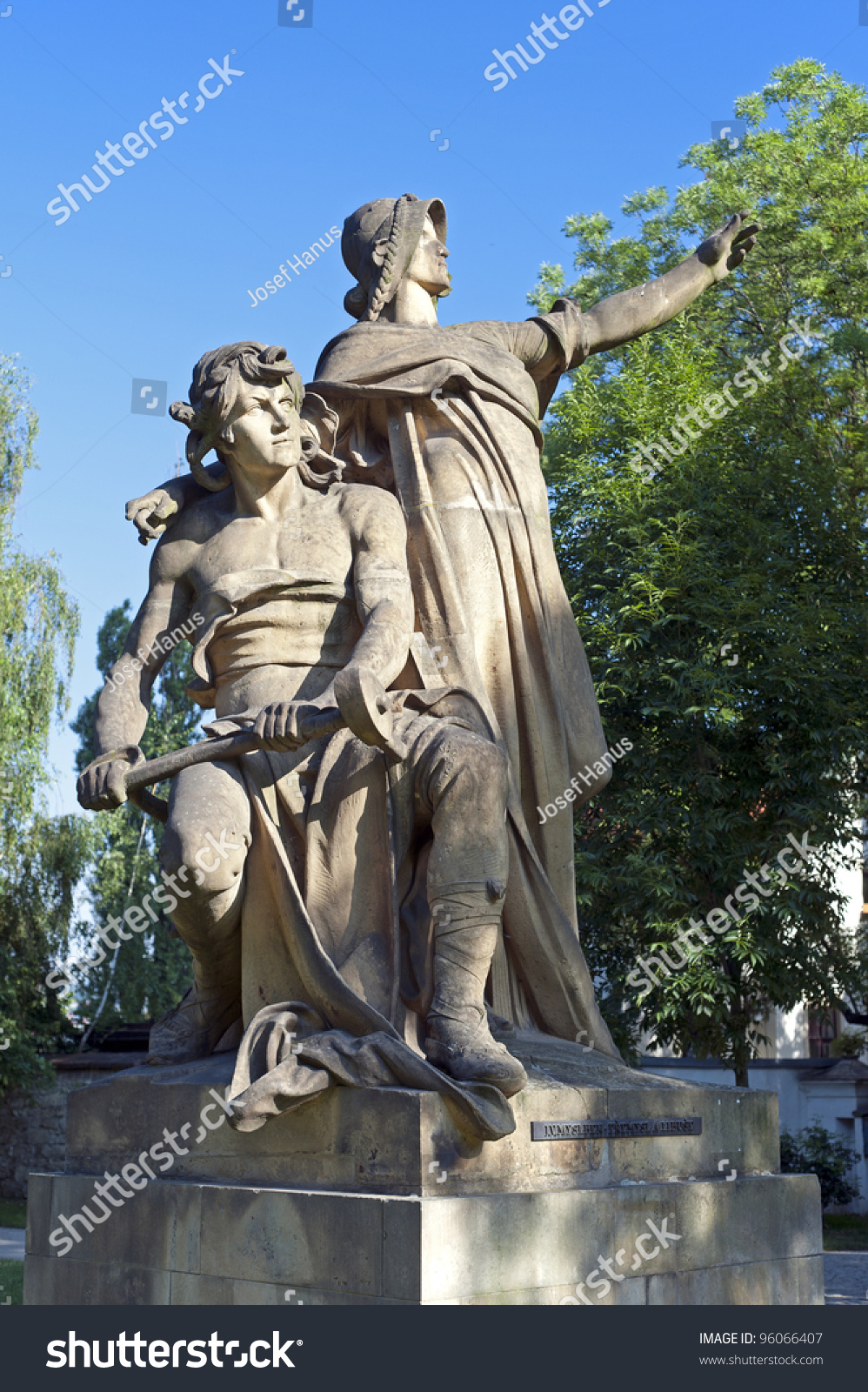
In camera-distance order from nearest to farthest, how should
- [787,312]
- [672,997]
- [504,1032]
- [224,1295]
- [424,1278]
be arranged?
[424,1278]
[224,1295]
[504,1032]
[672,997]
[787,312]

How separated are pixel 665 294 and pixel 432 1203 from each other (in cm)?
370

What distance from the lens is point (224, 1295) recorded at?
400cm

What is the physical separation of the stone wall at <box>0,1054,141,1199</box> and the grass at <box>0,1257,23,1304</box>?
11209mm

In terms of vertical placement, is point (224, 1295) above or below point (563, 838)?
below

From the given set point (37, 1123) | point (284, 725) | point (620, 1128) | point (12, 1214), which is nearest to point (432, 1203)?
point (620, 1128)

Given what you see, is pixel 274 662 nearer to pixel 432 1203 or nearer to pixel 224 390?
pixel 224 390

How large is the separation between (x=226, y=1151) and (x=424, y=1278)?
0.93 meters

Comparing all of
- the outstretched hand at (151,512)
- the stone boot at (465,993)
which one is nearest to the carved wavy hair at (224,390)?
the outstretched hand at (151,512)

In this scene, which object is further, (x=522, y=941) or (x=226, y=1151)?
(x=522, y=941)

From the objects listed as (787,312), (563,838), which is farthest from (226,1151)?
(787,312)

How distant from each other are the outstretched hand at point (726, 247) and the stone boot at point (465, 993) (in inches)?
120

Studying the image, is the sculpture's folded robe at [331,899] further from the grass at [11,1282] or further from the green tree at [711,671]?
the green tree at [711,671]

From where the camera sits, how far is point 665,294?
5.81 metres
